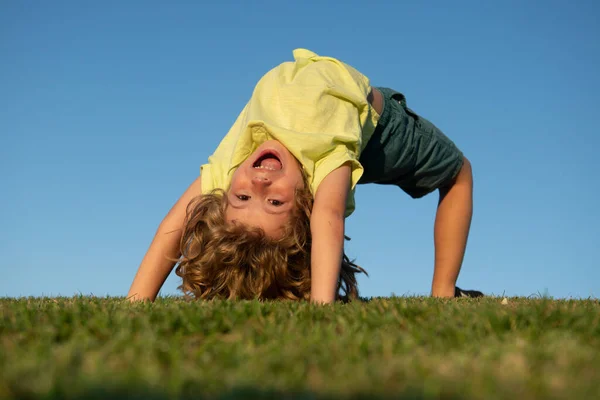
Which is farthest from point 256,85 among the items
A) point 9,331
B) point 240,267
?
point 9,331

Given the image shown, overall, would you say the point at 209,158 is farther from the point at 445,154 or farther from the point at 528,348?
the point at 528,348

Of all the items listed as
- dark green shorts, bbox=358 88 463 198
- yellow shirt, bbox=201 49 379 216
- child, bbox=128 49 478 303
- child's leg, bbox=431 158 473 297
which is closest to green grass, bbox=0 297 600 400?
child, bbox=128 49 478 303

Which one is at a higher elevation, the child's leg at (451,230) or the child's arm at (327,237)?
the child's leg at (451,230)

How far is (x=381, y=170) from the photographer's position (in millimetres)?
6516

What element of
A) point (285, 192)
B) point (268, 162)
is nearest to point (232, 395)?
point (285, 192)

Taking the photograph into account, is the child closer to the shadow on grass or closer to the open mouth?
the open mouth

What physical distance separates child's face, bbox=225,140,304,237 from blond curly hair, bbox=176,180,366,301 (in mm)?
63

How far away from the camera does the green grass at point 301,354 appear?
1.82m

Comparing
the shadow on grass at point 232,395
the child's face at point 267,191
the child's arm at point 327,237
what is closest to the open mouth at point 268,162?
the child's face at point 267,191

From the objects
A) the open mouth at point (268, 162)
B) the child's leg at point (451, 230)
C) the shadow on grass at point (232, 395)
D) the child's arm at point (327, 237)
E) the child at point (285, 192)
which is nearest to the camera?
the shadow on grass at point (232, 395)

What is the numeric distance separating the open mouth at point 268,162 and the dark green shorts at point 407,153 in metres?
1.37

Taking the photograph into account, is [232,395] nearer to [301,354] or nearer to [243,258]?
[301,354]

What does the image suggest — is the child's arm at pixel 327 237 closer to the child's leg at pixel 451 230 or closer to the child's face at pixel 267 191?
the child's face at pixel 267 191

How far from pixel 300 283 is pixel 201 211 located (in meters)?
1.06
